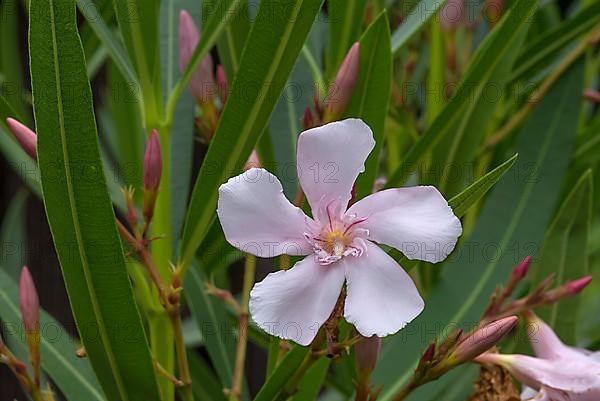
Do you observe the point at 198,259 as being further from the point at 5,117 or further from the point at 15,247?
the point at 15,247

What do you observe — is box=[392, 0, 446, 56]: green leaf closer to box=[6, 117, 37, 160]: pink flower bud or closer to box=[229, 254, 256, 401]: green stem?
box=[229, 254, 256, 401]: green stem

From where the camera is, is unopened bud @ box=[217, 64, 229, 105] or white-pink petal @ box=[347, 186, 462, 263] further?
unopened bud @ box=[217, 64, 229, 105]

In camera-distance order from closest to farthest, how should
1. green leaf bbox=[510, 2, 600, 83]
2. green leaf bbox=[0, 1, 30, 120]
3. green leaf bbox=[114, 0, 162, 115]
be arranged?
green leaf bbox=[114, 0, 162, 115], green leaf bbox=[510, 2, 600, 83], green leaf bbox=[0, 1, 30, 120]

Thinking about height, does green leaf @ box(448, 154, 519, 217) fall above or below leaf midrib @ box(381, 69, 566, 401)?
above

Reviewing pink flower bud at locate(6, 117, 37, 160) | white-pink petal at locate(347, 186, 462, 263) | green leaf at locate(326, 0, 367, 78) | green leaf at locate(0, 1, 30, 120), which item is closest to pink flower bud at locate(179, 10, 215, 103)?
green leaf at locate(326, 0, 367, 78)

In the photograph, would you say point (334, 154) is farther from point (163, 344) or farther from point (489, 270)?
point (489, 270)

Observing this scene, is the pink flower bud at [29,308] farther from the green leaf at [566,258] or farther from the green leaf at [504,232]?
the green leaf at [566,258]

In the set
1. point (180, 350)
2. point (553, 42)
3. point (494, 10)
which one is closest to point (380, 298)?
point (180, 350)
